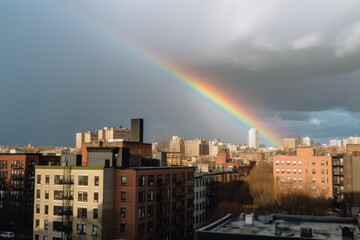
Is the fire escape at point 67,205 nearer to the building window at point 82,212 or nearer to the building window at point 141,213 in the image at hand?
the building window at point 82,212

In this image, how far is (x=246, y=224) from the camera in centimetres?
3966

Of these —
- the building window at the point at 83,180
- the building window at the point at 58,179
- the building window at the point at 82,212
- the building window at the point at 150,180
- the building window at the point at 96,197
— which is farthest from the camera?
the building window at the point at 150,180

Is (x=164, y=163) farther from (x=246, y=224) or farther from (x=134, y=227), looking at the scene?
(x=246, y=224)

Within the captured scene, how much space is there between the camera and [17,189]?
8312cm

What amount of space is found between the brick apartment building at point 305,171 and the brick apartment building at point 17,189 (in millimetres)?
61311

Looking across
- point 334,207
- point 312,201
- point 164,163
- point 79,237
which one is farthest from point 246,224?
point 334,207

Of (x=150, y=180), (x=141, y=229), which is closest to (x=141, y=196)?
(x=150, y=180)

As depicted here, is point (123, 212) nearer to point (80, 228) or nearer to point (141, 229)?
point (141, 229)

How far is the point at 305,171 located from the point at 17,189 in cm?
7758

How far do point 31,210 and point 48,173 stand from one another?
30994 millimetres

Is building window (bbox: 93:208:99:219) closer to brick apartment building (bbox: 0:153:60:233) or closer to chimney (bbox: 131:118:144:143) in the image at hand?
chimney (bbox: 131:118:144:143)

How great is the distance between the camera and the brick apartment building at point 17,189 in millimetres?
81312

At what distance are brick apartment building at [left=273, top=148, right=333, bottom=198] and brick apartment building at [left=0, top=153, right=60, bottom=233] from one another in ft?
201

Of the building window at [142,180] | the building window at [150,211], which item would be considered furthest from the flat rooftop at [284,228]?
the building window at [150,211]
